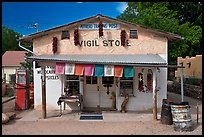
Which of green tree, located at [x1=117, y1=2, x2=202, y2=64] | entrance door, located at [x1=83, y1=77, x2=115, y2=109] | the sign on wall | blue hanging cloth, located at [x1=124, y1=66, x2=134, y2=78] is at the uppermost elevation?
green tree, located at [x1=117, y1=2, x2=202, y2=64]

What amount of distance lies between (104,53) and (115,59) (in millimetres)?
1344

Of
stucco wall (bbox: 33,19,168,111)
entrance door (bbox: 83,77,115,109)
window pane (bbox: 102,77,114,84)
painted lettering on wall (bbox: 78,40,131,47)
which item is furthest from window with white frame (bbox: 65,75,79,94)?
painted lettering on wall (bbox: 78,40,131,47)

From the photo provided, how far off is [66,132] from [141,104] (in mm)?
5739

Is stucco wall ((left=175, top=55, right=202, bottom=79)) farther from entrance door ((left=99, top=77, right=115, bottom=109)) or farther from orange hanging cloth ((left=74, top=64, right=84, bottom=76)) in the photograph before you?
orange hanging cloth ((left=74, top=64, right=84, bottom=76))

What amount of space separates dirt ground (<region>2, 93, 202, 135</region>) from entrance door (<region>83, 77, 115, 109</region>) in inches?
57.7

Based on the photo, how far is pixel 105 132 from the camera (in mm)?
9609

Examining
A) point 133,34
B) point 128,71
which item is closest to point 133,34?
point 133,34

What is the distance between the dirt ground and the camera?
31.8ft

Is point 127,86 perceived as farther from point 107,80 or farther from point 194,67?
point 194,67

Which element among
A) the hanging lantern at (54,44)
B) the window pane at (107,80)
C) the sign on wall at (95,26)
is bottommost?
the window pane at (107,80)

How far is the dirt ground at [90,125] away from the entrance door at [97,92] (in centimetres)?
147

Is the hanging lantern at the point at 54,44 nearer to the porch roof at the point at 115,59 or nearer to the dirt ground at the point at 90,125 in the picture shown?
the porch roof at the point at 115,59

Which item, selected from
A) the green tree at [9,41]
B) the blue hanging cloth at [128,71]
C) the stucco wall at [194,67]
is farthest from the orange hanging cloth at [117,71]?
the green tree at [9,41]

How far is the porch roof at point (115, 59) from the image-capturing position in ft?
40.6
